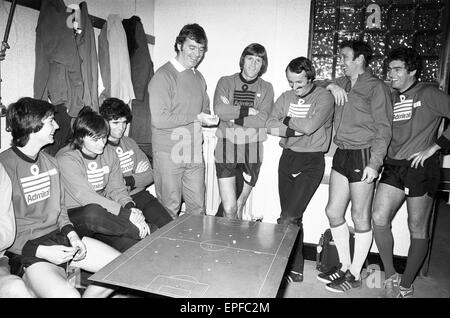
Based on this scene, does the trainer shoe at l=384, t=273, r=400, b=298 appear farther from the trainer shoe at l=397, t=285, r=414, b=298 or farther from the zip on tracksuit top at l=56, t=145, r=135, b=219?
the zip on tracksuit top at l=56, t=145, r=135, b=219

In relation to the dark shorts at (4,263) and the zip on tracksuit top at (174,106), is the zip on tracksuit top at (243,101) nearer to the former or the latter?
the zip on tracksuit top at (174,106)

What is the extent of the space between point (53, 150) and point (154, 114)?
28.2 inches

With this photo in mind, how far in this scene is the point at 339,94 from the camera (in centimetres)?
260

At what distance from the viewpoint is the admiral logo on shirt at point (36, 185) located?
69.3 inches

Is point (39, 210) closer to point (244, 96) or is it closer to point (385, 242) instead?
point (244, 96)

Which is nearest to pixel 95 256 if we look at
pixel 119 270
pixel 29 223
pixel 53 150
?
pixel 29 223

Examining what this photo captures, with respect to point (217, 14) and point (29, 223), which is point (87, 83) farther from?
point (217, 14)

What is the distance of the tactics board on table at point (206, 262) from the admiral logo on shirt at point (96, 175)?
66cm

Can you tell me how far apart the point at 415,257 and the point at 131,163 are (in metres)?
2.17

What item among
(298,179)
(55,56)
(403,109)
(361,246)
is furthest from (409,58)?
(55,56)

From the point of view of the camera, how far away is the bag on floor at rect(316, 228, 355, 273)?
9.70ft

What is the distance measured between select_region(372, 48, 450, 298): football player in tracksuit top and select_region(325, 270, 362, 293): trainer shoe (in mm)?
241

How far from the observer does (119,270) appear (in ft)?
4.46

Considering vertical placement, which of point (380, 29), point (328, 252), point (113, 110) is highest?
point (380, 29)
